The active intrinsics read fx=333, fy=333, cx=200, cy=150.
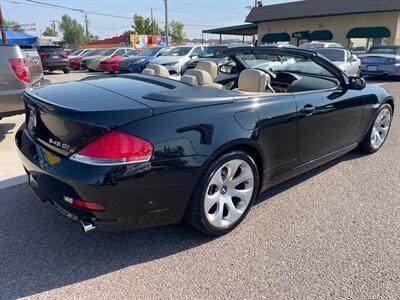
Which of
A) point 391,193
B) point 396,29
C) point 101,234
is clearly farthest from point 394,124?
point 396,29

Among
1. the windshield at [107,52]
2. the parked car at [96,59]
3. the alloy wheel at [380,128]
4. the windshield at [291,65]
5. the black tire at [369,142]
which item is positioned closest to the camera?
the windshield at [291,65]

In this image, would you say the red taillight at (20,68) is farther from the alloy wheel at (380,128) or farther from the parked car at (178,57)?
the parked car at (178,57)

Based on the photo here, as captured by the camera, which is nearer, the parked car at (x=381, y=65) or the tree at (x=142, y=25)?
the parked car at (x=381, y=65)

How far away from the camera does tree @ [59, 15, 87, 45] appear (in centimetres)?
10650

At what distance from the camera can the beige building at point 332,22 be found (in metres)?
24.1

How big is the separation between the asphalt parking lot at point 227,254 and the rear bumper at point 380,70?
36.3 feet

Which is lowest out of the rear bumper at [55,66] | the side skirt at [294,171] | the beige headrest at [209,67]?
the side skirt at [294,171]

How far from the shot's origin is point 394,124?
6.35 metres

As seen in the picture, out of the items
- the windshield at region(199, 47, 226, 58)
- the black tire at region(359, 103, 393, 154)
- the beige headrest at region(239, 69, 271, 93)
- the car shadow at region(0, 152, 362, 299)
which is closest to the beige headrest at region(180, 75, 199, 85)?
the beige headrest at region(239, 69, 271, 93)

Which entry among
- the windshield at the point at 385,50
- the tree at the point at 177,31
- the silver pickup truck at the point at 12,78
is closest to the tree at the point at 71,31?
the tree at the point at 177,31

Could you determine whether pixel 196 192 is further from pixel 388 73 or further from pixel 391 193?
pixel 388 73

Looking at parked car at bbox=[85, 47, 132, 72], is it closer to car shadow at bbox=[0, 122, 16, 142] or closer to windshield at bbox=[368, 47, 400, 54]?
car shadow at bbox=[0, 122, 16, 142]

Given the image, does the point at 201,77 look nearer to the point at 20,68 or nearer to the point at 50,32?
the point at 20,68

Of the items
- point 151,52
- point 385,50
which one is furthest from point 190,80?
point 151,52
